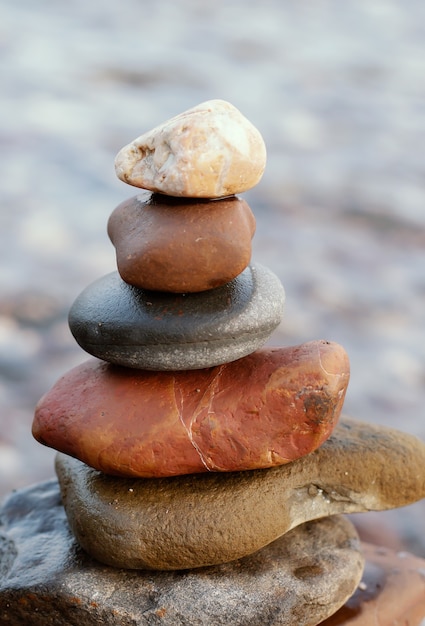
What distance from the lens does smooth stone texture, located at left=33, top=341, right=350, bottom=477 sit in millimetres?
2102

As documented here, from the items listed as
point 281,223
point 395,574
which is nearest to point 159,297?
point 395,574

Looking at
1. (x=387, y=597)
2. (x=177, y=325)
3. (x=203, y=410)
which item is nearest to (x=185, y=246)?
(x=177, y=325)

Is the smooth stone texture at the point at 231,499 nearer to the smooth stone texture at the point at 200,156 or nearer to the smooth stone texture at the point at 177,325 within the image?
the smooth stone texture at the point at 177,325

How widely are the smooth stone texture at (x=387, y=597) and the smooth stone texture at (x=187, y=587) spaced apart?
7.4 inches

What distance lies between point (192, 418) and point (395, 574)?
2.88 ft

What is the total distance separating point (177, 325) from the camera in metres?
2.03

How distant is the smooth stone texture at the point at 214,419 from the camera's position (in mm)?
2102

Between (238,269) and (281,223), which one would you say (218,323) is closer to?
(238,269)

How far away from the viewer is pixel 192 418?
2113 mm

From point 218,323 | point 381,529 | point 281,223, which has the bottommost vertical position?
point 381,529

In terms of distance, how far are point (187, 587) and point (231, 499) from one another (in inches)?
8.8

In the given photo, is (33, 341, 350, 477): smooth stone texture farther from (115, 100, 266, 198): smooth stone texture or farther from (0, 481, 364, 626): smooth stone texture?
(115, 100, 266, 198): smooth stone texture

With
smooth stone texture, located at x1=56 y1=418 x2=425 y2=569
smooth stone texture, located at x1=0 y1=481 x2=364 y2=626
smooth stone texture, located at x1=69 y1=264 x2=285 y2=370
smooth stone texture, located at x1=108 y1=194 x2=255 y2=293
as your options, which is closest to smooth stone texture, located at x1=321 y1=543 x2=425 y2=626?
smooth stone texture, located at x1=0 y1=481 x2=364 y2=626

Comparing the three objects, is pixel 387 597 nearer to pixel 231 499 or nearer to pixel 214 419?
pixel 231 499
